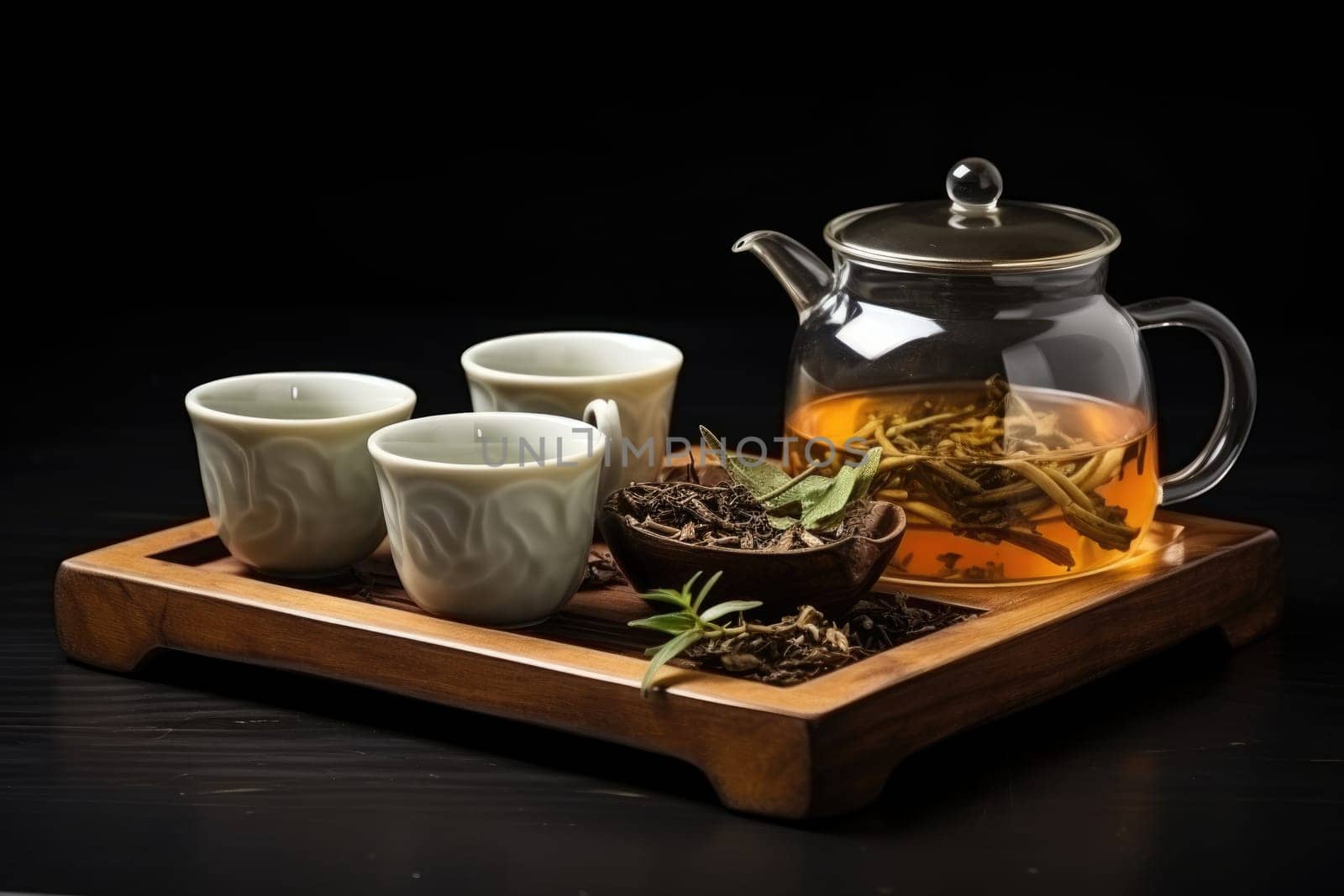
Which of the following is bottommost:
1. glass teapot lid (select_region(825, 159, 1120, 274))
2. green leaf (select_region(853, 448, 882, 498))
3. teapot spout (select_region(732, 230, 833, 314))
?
green leaf (select_region(853, 448, 882, 498))

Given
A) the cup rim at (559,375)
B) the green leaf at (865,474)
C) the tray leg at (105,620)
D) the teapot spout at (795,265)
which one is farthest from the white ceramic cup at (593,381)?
the tray leg at (105,620)

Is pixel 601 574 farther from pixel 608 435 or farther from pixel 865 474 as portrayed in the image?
pixel 865 474

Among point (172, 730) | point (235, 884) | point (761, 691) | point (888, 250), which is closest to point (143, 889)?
point (235, 884)

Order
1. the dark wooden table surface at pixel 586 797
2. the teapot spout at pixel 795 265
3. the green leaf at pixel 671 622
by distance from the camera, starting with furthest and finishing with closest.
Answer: the teapot spout at pixel 795 265
the green leaf at pixel 671 622
the dark wooden table surface at pixel 586 797

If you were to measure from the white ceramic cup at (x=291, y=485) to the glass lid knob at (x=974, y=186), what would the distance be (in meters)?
0.45

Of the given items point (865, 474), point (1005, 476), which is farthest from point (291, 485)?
point (1005, 476)

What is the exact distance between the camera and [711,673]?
1.33 m

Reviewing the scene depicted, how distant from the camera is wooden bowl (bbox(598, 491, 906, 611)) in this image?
1393 millimetres

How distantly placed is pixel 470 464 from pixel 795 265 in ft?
1.28

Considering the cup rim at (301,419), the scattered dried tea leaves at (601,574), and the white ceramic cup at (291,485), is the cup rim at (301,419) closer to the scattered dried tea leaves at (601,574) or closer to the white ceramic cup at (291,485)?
the white ceramic cup at (291,485)

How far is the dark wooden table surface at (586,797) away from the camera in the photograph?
122 cm

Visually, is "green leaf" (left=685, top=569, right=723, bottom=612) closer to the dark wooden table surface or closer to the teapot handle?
the dark wooden table surface

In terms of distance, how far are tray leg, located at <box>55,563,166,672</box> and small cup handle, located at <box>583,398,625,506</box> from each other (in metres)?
0.35

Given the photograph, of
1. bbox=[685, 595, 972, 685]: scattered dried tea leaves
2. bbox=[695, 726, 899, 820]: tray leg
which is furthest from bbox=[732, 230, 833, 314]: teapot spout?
bbox=[695, 726, 899, 820]: tray leg
